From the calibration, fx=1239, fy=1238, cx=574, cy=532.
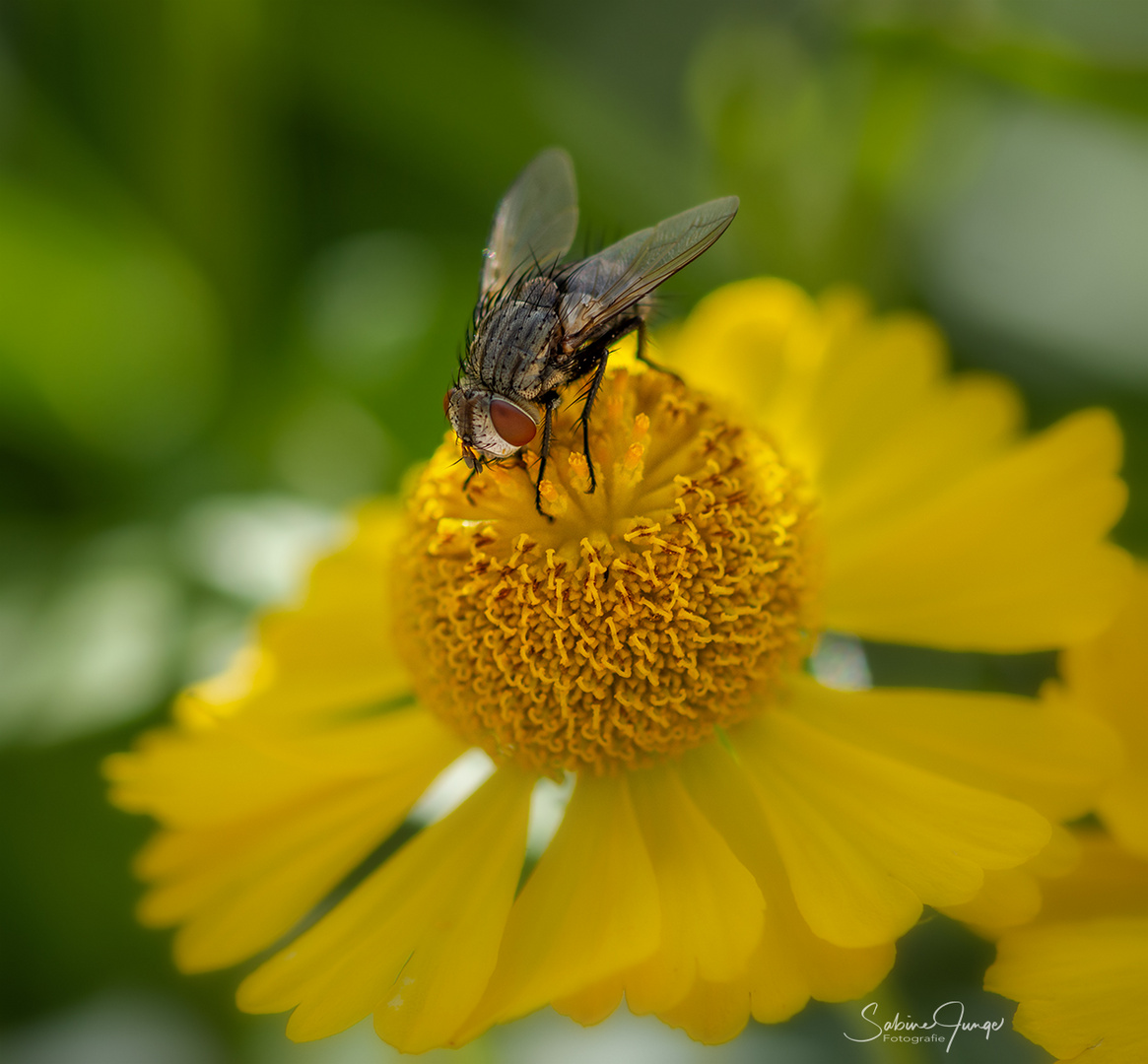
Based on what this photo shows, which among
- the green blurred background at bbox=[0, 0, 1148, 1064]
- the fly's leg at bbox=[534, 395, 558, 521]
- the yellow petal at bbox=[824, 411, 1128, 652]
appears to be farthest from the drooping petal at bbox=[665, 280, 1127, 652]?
the fly's leg at bbox=[534, 395, 558, 521]

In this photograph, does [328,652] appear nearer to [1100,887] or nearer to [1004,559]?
[1004,559]

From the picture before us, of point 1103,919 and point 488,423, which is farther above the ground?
point 488,423

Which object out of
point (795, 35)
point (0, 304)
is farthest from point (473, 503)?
point (795, 35)

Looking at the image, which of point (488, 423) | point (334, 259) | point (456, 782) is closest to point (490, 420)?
point (488, 423)

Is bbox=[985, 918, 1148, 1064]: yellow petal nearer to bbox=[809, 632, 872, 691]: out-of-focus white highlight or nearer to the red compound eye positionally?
bbox=[809, 632, 872, 691]: out-of-focus white highlight

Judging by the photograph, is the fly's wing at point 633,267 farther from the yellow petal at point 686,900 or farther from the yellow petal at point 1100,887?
the yellow petal at point 1100,887

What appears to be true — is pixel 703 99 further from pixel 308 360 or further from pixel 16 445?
pixel 16 445

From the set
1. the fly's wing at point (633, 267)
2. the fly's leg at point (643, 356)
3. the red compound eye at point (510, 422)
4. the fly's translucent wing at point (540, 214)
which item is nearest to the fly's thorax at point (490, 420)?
the red compound eye at point (510, 422)
